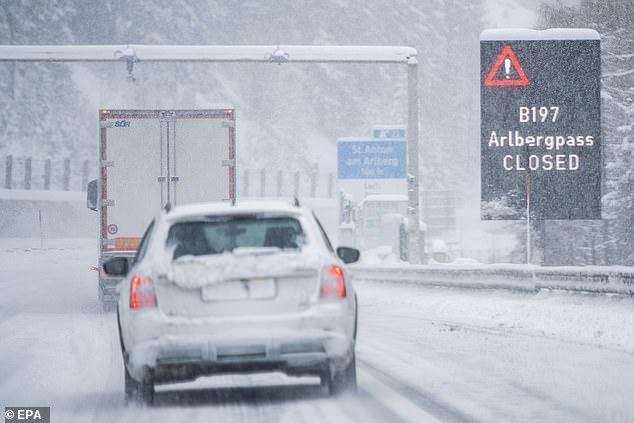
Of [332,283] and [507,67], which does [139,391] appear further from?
[507,67]

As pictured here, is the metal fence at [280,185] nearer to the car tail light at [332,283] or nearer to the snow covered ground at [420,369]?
the snow covered ground at [420,369]

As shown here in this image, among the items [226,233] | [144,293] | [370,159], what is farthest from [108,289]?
[370,159]

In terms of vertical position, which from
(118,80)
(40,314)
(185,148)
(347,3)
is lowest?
(40,314)

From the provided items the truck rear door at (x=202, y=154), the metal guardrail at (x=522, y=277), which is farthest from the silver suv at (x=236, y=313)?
the truck rear door at (x=202, y=154)

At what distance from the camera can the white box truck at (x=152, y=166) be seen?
23453 millimetres

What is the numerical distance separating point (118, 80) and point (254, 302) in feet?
303

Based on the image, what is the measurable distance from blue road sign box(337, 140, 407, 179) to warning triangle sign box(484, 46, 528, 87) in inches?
917

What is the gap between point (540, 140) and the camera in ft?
75.8

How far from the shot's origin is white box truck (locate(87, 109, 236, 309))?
23.5m

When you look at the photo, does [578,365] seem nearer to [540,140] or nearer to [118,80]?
[540,140]

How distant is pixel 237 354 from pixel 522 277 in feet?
38.6

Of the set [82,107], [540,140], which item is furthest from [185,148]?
[82,107]

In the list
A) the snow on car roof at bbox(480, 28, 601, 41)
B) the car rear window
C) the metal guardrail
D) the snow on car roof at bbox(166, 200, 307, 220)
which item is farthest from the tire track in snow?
the snow on car roof at bbox(480, 28, 601, 41)

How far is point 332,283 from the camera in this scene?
1061cm
